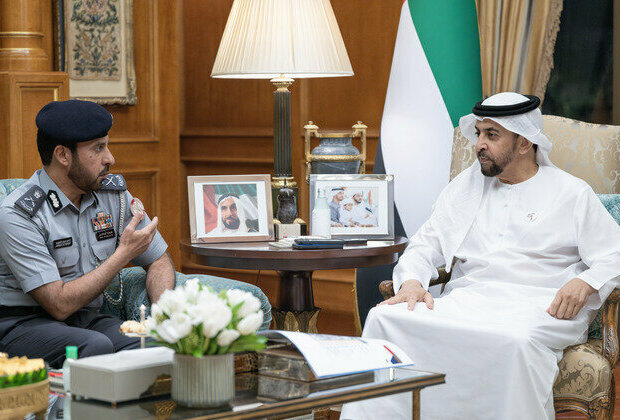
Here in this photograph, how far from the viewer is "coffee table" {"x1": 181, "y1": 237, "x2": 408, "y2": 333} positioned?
3.20 meters

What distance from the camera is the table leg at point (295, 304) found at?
341cm

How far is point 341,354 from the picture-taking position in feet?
7.18

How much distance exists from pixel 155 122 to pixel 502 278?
2985 mm

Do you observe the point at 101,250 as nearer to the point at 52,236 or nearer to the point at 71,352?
the point at 52,236

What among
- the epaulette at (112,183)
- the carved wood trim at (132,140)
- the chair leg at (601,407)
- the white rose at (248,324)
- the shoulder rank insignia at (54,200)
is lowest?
the chair leg at (601,407)

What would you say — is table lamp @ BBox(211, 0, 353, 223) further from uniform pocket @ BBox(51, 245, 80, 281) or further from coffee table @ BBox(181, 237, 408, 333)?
uniform pocket @ BBox(51, 245, 80, 281)

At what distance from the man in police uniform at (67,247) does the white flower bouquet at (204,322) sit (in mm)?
879

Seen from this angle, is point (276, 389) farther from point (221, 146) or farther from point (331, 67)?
point (221, 146)

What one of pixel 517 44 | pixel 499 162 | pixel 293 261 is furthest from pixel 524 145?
pixel 517 44

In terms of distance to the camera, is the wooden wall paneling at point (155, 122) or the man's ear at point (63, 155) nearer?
the man's ear at point (63, 155)

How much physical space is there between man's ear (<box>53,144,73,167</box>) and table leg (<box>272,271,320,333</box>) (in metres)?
0.95

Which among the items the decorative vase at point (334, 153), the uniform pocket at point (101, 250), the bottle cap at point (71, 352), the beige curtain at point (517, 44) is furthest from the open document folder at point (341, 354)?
the beige curtain at point (517, 44)

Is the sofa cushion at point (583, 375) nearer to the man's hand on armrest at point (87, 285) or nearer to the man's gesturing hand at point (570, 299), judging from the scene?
the man's gesturing hand at point (570, 299)

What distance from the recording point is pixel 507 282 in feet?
10.2
